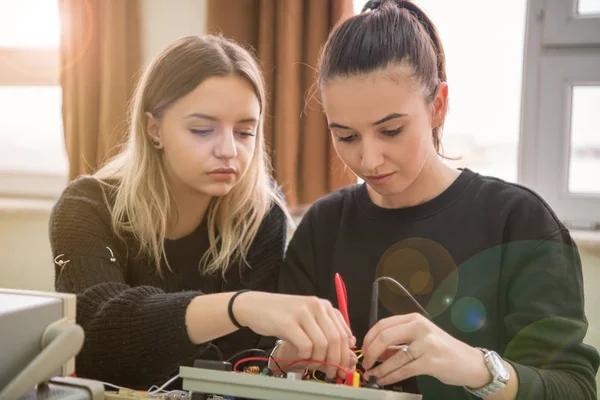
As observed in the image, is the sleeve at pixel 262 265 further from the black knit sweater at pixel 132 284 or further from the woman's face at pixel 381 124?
the woman's face at pixel 381 124

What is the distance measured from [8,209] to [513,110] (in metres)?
2.05

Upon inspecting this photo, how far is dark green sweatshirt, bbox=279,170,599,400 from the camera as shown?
95 centimetres

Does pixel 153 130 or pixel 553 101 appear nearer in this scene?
pixel 153 130

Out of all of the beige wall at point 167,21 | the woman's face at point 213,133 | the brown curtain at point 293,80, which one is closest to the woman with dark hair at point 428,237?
the woman's face at point 213,133

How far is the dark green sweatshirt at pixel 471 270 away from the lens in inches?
37.3

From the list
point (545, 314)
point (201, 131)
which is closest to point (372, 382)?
point (545, 314)

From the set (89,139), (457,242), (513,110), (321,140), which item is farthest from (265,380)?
(89,139)

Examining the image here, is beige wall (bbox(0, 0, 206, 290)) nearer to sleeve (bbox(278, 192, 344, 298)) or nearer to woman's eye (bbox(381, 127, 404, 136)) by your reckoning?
sleeve (bbox(278, 192, 344, 298))

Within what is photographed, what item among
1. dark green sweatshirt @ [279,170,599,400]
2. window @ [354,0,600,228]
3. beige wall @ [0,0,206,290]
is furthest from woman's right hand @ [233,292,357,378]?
beige wall @ [0,0,206,290]

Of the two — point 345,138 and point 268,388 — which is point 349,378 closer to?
point 268,388

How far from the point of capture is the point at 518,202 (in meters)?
1.10

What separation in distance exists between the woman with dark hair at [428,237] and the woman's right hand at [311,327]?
8 cm

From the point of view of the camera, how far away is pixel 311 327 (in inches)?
31.0

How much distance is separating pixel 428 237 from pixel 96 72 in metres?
→ 1.75
